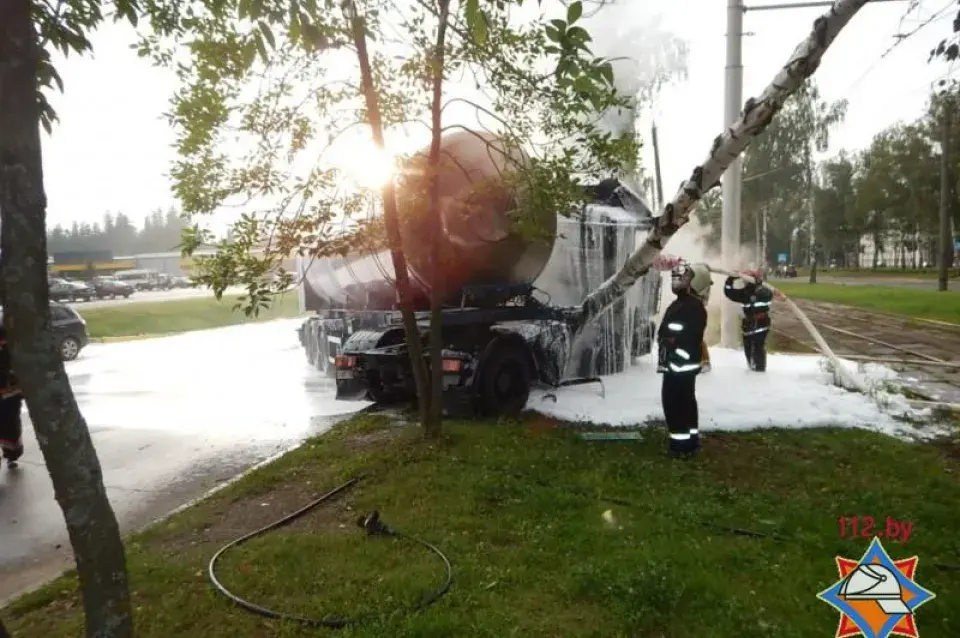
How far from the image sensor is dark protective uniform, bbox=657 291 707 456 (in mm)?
6238

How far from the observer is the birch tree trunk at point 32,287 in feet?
7.12

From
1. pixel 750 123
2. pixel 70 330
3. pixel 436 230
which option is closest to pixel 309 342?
pixel 70 330

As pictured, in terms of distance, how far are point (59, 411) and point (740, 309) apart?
38.5 ft

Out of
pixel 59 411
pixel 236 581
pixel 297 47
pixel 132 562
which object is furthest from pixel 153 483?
pixel 59 411

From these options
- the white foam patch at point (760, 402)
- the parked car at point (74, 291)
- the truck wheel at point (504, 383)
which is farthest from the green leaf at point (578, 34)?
the parked car at point (74, 291)

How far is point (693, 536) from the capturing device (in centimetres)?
429

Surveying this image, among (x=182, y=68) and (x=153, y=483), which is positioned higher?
(x=182, y=68)

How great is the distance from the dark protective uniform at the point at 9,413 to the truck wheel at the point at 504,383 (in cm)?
462

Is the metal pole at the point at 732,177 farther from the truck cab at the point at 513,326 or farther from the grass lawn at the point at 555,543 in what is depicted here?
the grass lawn at the point at 555,543

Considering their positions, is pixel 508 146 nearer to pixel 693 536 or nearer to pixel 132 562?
pixel 693 536

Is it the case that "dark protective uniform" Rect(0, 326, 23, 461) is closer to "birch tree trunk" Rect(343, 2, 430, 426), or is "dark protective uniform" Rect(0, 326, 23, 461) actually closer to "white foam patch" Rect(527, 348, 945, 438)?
"birch tree trunk" Rect(343, 2, 430, 426)

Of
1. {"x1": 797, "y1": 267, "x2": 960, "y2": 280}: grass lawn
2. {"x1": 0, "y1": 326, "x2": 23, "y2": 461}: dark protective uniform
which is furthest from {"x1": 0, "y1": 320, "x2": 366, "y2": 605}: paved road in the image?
{"x1": 797, "y1": 267, "x2": 960, "y2": 280}: grass lawn

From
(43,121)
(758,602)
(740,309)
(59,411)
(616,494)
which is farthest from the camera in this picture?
(740,309)

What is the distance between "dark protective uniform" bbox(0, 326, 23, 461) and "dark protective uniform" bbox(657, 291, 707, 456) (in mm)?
6228
